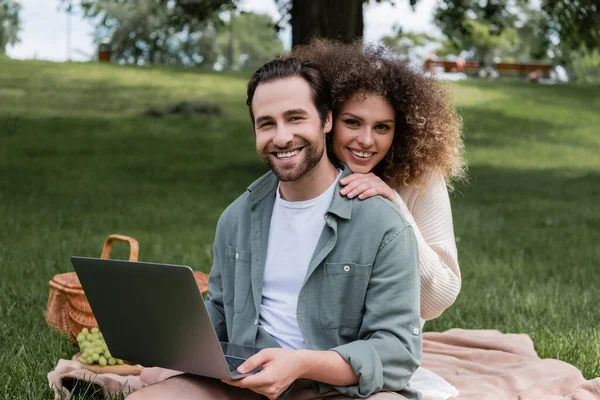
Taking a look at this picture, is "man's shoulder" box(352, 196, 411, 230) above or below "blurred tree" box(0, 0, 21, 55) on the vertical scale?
below

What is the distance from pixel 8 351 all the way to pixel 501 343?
267 cm

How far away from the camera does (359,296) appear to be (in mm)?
3162

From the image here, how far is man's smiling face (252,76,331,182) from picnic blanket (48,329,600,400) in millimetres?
1104

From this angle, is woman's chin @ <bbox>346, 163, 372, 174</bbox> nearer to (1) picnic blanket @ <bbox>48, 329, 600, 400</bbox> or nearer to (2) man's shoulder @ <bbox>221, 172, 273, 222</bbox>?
(2) man's shoulder @ <bbox>221, 172, 273, 222</bbox>

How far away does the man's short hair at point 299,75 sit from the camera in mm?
3242

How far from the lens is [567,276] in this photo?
23.7ft

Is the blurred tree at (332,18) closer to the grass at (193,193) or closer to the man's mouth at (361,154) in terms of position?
the grass at (193,193)

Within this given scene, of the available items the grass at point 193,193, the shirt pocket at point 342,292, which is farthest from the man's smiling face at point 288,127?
the grass at point 193,193

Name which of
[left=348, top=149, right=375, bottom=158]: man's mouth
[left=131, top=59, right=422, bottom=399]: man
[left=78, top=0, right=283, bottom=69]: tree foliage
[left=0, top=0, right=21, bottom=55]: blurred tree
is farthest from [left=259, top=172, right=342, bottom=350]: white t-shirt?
[left=0, top=0, right=21, bottom=55]: blurred tree

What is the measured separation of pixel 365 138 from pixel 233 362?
112 cm

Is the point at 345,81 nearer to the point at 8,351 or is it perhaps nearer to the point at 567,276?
the point at 8,351

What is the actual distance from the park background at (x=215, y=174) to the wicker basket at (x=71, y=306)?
0.10 metres

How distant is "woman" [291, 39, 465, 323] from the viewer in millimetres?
3631

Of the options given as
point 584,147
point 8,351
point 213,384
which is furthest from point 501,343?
point 584,147
